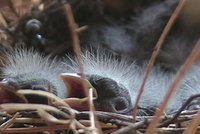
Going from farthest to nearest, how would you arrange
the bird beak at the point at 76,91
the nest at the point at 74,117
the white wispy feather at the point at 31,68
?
the white wispy feather at the point at 31,68 < the bird beak at the point at 76,91 < the nest at the point at 74,117

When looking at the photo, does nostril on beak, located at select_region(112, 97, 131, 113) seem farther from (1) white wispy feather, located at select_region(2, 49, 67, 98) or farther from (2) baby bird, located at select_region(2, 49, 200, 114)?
(1) white wispy feather, located at select_region(2, 49, 67, 98)

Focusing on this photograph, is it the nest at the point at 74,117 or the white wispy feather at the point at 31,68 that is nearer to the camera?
the nest at the point at 74,117

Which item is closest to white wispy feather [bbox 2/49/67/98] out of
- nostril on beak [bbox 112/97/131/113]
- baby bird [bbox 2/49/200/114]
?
baby bird [bbox 2/49/200/114]

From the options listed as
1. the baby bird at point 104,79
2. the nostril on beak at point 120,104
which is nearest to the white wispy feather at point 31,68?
the baby bird at point 104,79

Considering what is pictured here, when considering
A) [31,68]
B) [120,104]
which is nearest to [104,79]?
[120,104]

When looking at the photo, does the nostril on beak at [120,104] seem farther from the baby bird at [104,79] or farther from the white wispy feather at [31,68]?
the white wispy feather at [31,68]

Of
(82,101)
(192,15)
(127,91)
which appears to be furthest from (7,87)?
(192,15)

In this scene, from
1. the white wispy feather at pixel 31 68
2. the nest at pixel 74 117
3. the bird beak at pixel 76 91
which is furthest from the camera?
the white wispy feather at pixel 31 68

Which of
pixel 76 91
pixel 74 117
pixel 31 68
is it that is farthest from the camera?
pixel 31 68

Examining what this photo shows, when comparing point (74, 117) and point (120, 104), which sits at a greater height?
point (120, 104)

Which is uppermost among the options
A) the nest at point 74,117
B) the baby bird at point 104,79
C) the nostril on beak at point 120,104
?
the baby bird at point 104,79

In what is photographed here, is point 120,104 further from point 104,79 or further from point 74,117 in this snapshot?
point 74,117

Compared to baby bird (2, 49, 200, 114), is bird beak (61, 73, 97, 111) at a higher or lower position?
lower
